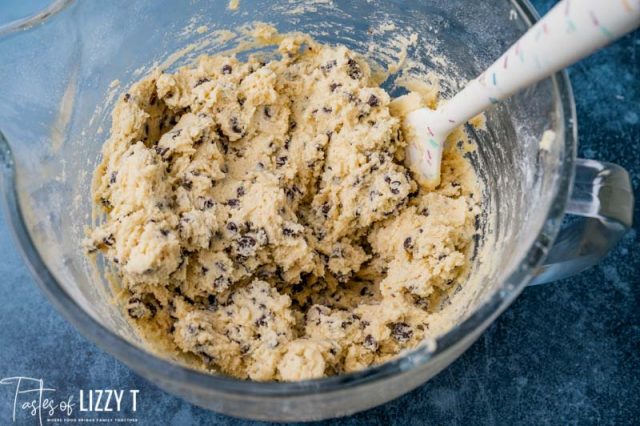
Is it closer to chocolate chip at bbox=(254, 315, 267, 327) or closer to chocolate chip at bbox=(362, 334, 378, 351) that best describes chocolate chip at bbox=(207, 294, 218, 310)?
chocolate chip at bbox=(254, 315, 267, 327)

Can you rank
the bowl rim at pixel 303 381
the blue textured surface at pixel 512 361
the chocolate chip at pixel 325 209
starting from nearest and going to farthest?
the bowl rim at pixel 303 381 < the chocolate chip at pixel 325 209 < the blue textured surface at pixel 512 361

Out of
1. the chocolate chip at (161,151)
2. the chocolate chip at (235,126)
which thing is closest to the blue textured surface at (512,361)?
the chocolate chip at (161,151)

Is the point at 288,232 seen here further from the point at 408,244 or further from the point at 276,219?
the point at 408,244

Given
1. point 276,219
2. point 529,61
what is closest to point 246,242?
point 276,219

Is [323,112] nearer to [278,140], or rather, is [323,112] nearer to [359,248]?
[278,140]

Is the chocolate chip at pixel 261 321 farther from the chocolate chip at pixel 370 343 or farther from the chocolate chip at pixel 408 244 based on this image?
the chocolate chip at pixel 408 244
